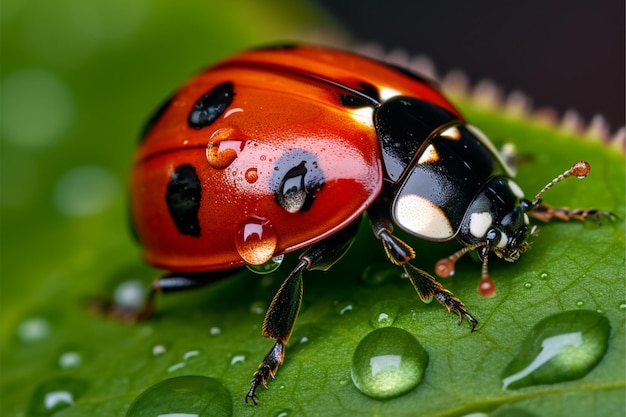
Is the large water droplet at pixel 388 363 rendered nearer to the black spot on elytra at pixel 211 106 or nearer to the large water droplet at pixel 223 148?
the large water droplet at pixel 223 148

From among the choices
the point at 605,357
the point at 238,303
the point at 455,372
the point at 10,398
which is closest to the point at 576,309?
the point at 605,357

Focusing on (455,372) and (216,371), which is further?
(216,371)

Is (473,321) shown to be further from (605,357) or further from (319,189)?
(319,189)

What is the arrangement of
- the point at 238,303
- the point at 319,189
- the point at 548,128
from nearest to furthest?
1. the point at 319,189
2. the point at 238,303
3. the point at 548,128

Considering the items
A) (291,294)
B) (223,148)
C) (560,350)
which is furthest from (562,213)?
(223,148)

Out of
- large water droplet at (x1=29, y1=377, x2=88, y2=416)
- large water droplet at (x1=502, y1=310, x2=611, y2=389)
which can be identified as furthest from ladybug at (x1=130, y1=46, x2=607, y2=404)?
large water droplet at (x1=29, y1=377, x2=88, y2=416)

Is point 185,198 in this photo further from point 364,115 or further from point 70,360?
point 70,360
